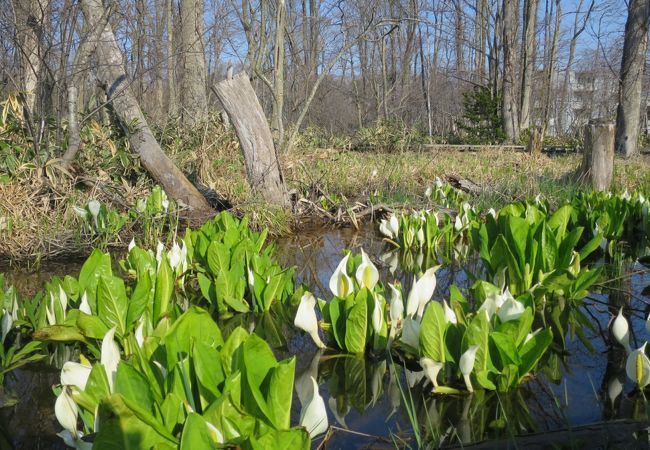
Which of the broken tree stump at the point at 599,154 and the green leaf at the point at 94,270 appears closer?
the green leaf at the point at 94,270

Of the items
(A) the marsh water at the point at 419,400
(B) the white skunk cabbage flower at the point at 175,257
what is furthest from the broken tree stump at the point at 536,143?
(B) the white skunk cabbage flower at the point at 175,257

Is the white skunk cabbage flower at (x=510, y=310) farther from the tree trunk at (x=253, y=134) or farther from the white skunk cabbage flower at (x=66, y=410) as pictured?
the tree trunk at (x=253, y=134)

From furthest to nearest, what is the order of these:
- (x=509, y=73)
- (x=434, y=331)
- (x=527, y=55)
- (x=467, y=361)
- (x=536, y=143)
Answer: (x=527, y=55), (x=509, y=73), (x=536, y=143), (x=434, y=331), (x=467, y=361)

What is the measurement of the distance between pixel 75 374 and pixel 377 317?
1.10 m

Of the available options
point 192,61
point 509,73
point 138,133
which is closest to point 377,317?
point 138,133

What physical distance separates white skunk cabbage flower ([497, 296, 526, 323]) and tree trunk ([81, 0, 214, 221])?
13.7 ft

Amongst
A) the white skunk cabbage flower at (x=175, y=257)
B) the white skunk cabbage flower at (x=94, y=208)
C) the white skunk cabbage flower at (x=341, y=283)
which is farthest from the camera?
the white skunk cabbage flower at (x=94, y=208)

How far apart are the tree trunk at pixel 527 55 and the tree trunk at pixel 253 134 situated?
1533cm

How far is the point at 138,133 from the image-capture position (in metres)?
5.96

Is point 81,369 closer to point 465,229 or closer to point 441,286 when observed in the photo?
point 441,286

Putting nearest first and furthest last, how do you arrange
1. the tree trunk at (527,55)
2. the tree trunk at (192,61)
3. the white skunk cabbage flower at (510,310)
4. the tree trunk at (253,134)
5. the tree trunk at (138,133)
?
the white skunk cabbage flower at (510,310) → the tree trunk at (253,134) → the tree trunk at (138,133) → the tree trunk at (192,61) → the tree trunk at (527,55)

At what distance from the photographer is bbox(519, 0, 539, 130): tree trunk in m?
19.0

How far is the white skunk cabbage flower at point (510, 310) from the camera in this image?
201 cm

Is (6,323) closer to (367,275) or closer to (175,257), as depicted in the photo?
(175,257)
